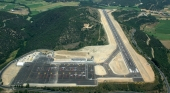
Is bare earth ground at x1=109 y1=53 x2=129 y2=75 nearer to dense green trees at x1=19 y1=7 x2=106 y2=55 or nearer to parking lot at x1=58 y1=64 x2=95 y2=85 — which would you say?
parking lot at x1=58 y1=64 x2=95 y2=85

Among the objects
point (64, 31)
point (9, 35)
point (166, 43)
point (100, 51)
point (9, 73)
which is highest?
point (64, 31)

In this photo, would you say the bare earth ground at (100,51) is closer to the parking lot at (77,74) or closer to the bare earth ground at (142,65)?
the bare earth ground at (142,65)

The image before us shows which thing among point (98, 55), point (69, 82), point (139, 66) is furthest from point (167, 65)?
point (69, 82)

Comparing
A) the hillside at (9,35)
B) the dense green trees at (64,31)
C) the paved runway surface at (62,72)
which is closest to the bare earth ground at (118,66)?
the paved runway surface at (62,72)

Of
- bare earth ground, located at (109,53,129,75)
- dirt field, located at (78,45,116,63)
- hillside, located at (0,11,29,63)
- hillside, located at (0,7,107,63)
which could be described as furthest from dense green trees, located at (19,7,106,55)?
bare earth ground, located at (109,53,129,75)

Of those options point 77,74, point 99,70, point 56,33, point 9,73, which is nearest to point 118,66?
point 99,70

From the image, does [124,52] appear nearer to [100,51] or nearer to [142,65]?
[100,51]

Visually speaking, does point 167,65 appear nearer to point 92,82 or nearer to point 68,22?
point 92,82
